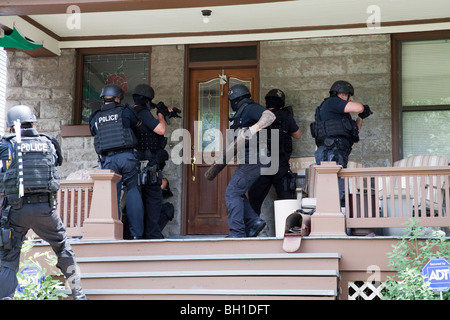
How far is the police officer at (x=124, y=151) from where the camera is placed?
8.49 metres

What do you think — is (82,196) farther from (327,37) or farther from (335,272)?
(327,37)

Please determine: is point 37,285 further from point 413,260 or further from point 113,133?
point 413,260

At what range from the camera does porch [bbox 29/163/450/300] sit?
684cm

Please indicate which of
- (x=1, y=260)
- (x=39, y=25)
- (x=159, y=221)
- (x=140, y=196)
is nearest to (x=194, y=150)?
(x=159, y=221)

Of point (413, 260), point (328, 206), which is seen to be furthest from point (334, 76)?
point (413, 260)

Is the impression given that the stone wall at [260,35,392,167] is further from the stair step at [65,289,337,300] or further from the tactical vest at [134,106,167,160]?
the stair step at [65,289,337,300]

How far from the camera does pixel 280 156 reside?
939 centimetres

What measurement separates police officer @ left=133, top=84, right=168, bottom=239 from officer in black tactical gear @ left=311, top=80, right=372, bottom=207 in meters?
1.96

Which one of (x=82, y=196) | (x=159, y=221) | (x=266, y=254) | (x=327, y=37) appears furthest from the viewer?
(x=327, y=37)

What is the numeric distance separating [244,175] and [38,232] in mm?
2516

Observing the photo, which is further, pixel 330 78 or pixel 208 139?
pixel 208 139

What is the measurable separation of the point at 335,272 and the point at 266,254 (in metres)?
0.73
